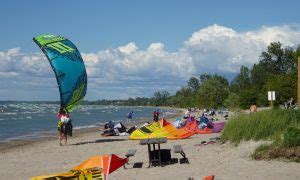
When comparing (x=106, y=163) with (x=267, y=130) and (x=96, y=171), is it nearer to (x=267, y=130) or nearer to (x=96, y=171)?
(x=96, y=171)

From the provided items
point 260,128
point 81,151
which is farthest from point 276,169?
point 81,151

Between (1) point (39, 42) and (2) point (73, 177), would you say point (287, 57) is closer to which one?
(1) point (39, 42)

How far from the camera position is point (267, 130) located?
48.0 ft

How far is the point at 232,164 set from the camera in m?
12.1

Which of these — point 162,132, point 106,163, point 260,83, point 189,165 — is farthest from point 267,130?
point 260,83

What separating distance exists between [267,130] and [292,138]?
236 cm

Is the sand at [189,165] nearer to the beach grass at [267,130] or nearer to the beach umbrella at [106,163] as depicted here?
the beach grass at [267,130]

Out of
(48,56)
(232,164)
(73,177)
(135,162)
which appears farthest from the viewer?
(48,56)

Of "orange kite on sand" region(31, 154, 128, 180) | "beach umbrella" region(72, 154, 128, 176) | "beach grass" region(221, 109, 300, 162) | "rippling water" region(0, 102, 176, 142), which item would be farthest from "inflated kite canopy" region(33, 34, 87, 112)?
"orange kite on sand" region(31, 154, 128, 180)

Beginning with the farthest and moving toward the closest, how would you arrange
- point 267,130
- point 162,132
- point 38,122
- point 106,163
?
point 38,122 → point 162,132 → point 267,130 → point 106,163

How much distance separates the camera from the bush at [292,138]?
40.1 feet

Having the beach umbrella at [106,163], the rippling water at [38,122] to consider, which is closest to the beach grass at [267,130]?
A: the beach umbrella at [106,163]

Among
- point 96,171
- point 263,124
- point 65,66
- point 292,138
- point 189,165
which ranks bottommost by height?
point 189,165

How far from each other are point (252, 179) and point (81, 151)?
9.85m
